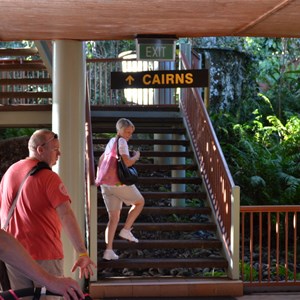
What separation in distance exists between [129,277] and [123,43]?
1580 cm

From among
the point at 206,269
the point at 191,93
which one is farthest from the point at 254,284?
the point at 191,93

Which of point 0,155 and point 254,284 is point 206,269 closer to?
point 254,284

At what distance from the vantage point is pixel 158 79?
9.45m

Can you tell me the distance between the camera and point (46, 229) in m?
5.73

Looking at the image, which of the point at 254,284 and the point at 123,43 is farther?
the point at 123,43

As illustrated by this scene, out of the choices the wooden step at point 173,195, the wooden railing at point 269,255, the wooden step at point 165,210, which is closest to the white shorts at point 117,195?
the wooden step at point 165,210

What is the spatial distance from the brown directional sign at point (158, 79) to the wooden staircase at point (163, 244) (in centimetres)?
257

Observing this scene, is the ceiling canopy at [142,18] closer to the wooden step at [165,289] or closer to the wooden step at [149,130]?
the wooden step at [165,289]

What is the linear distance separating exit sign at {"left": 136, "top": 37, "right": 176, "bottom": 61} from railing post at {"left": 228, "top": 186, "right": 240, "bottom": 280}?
231cm

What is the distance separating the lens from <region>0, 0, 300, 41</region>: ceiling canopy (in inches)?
255

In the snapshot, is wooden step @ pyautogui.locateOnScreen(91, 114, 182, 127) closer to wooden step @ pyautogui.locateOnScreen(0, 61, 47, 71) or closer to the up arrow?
wooden step @ pyautogui.locateOnScreen(0, 61, 47, 71)

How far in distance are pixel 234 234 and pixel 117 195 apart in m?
1.63

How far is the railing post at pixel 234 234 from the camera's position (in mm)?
10305

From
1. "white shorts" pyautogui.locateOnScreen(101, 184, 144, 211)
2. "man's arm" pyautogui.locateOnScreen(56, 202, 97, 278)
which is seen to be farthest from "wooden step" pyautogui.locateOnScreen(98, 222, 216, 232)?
"man's arm" pyautogui.locateOnScreen(56, 202, 97, 278)
